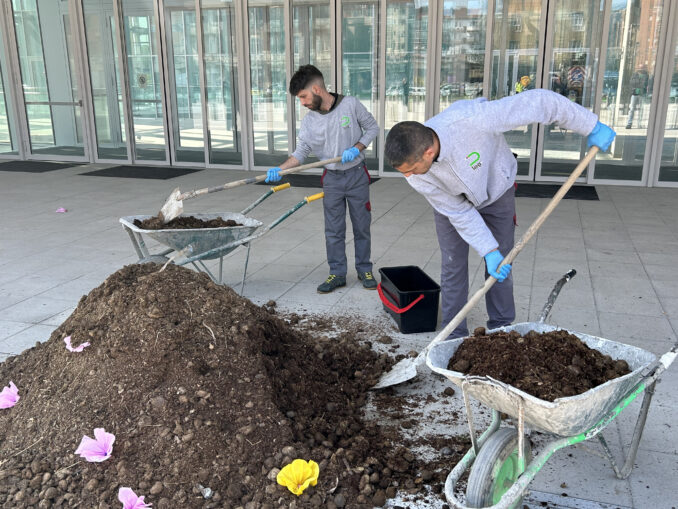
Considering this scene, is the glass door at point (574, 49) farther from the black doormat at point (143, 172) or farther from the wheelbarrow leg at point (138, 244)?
the wheelbarrow leg at point (138, 244)

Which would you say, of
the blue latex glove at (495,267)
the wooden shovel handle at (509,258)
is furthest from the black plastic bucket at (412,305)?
the wooden shovel handle at (509,258)

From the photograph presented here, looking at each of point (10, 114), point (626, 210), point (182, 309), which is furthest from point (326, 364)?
point (10, 114)

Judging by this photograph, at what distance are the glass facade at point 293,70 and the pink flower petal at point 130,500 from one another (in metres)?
7.56

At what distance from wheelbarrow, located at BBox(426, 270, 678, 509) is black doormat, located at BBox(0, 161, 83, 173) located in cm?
951

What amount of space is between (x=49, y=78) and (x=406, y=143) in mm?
10102

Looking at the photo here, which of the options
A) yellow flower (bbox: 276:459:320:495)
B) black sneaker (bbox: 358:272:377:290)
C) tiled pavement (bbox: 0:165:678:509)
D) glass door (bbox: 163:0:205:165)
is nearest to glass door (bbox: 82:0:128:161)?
glass door (bbox: 163:0:205:165)

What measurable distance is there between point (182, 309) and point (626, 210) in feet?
18.9

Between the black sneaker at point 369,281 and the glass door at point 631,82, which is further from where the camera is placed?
the glass door at point 631,82

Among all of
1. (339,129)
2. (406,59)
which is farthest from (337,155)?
(406,59)

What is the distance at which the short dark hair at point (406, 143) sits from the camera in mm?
2439

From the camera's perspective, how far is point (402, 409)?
9.51 ft

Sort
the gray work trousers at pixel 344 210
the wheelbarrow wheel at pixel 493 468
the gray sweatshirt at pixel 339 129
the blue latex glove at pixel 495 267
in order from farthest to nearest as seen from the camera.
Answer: the gray work trousers at pixel 344 210
the gray sweatshirt at pixel 339 129
the blue latex glove at pixel 495 267
the wheelbarrow wheel at pixel 493 468

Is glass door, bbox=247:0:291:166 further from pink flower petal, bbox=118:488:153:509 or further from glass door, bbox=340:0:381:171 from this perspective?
pink flower petal, bbox=118:488:153:509

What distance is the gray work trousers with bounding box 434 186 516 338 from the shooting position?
3141 millimetres
